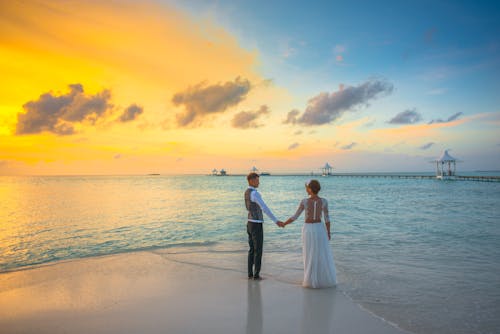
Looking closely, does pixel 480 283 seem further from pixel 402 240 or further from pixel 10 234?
pixel 10 234

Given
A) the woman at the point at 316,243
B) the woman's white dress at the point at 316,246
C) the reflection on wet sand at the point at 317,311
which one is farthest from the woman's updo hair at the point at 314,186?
the reflection on wet sand at the point at 317,311

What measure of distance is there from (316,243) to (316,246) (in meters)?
0.06

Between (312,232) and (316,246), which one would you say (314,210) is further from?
(316,246)

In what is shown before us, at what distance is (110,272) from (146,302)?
9.14ft

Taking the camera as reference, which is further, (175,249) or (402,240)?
(402,240)

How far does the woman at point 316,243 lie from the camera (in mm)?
6285

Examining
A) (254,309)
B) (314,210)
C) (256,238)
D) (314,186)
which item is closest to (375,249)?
(314,210)

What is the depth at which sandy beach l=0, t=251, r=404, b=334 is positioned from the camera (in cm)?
473

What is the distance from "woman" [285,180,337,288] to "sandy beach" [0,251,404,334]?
11.5 inches

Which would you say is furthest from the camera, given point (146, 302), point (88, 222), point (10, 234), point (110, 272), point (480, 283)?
point (88, 222)

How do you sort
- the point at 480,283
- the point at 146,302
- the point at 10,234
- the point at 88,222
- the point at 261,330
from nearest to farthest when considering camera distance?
the point at 261,330 → the point at 146,302 → the point at 480,283 → the point at 10,234 → the point at 88,222

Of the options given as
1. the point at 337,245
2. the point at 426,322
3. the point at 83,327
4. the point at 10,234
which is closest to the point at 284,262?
the point at 337,245

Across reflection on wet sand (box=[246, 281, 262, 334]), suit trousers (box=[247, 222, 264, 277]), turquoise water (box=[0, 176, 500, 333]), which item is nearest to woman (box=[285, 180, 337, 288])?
turquoise water (box=[0, 176, 500, 333])

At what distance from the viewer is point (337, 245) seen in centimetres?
1150
